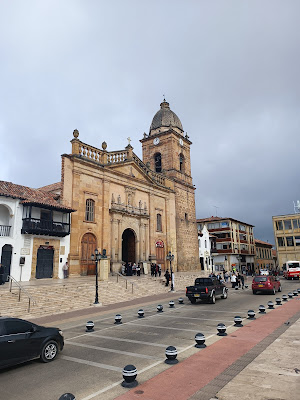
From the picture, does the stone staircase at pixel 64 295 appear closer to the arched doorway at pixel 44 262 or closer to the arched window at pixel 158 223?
the arched doorway at pixel 44 262

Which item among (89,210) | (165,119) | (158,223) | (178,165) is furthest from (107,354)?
(165,119)

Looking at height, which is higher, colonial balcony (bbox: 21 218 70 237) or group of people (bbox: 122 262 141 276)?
colonial balcony (bbox: 21 218 70 237)

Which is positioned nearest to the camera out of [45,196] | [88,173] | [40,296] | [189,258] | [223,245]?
[40,296]

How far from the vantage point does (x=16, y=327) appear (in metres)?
7.08

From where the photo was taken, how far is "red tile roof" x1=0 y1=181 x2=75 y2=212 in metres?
21.4

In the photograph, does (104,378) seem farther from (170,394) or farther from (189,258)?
(189,258)

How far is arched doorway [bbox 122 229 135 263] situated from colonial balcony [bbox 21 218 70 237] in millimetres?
10390

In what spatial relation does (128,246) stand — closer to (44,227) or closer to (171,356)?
(44,227)

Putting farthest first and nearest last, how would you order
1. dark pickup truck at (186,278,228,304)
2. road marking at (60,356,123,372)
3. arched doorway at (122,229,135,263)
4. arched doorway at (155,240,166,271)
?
1. arched doorway at (155,240,166,271)
2. arched doorway at (122,229,135,263)
3. dark pickup truck at (186,278,228,304)
4. road marking at (60,356,123,372)

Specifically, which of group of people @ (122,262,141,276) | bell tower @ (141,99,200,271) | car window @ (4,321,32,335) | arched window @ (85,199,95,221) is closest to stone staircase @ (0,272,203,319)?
group of people @ (122,262,141,276)

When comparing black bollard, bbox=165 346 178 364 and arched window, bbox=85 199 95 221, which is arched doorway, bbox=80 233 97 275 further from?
black bollard, bbox=165 346 178 364

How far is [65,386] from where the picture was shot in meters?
5.96

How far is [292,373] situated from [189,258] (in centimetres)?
3388

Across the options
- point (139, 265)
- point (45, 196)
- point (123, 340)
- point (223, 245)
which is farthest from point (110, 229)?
point (223, 245)
